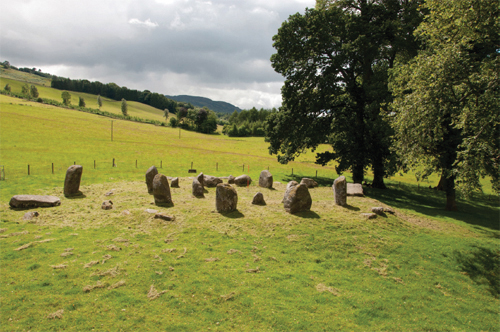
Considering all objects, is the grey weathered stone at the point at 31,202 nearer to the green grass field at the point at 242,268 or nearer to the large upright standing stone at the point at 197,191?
the green grass field at the point at 242,268

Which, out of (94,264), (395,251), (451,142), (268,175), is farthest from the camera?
(268,175)

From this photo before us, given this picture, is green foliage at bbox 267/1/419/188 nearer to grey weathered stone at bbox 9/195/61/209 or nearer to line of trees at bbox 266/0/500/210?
line of trees at bbox 266/0/500/210

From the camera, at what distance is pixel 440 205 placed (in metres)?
25.8

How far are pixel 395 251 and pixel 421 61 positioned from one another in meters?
11.7

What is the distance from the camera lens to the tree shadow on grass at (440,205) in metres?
20.0

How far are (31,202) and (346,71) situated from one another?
2984cm

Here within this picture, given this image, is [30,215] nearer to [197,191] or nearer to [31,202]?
[31,202]

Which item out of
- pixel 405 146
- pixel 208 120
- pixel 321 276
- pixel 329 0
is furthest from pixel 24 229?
pixel 208 120

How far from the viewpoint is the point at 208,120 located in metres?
113

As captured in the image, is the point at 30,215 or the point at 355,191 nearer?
the point at 30,215

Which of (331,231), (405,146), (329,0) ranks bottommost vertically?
(331,231)

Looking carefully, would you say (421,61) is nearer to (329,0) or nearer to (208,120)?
(329,0)

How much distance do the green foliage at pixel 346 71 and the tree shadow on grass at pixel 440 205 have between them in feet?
9.78

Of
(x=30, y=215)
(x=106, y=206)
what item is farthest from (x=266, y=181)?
(x=30, y=215)
